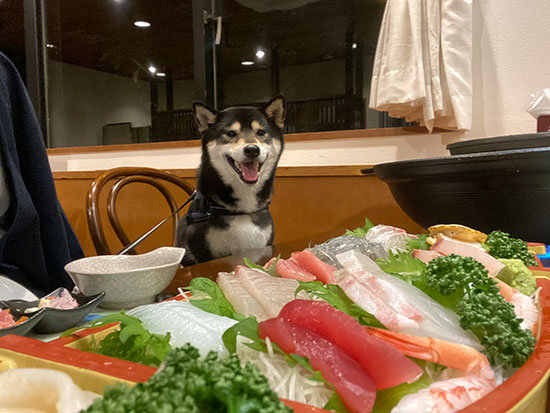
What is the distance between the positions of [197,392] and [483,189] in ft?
3.23

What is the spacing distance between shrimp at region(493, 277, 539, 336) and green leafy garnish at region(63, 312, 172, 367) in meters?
0.45

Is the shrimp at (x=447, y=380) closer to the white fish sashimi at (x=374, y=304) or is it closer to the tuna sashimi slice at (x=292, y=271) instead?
the white fish sashimi at (x=374, y=304)

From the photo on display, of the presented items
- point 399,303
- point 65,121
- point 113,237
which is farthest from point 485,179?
point 65,121

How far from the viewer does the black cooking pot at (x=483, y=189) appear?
100cm

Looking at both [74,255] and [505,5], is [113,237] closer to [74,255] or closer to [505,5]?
[74,255]

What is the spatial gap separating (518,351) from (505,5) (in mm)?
2275

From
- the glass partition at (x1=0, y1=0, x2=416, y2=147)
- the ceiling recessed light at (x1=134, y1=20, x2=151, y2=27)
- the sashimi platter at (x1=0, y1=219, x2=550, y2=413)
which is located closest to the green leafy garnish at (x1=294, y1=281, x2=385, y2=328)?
the sashimi platter at (x1=0, y1=219, x2=550, y2=413)

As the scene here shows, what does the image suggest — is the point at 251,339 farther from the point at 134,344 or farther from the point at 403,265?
the point at 403,265

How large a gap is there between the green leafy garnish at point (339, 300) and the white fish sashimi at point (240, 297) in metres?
0.06

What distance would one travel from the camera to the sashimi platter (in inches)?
11.4

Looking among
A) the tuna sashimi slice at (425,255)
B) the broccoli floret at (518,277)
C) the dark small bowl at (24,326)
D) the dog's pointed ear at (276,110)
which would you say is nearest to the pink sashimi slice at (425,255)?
the tuna sashimi slice at (425,255)

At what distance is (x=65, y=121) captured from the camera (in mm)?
4320

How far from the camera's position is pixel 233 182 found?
6.57ft

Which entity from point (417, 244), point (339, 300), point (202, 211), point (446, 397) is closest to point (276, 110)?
point (202, 211)
